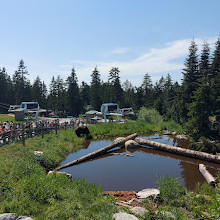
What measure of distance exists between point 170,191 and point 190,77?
25760 mm

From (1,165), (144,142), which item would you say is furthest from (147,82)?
(1,165)

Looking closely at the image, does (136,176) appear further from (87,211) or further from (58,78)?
(58,78)

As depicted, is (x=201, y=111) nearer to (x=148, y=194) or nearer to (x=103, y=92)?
(x=148, y=194)

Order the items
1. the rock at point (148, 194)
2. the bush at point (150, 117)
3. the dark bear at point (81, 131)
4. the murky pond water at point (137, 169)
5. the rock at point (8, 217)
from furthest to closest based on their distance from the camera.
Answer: the bush at point (150, 117) → the dark bear at point (81, 131) → the murky pond water at point (137, 169) → the rock at point (148, 194) → the rock at point (8, 217)

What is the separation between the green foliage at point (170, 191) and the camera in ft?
23.5

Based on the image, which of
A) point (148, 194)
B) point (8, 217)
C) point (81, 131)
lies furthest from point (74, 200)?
point (81, 131)

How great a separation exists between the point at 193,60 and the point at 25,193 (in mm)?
30677

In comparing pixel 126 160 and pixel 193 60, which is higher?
pixel 193 60

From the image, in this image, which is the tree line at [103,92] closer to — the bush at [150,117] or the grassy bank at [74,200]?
the bush at [150,117]

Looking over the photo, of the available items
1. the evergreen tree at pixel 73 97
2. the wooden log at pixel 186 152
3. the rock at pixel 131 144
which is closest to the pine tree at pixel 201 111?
the wooden log at pixel 186 152

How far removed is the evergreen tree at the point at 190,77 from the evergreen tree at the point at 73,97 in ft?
140

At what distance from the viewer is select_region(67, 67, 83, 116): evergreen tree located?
64812 mm

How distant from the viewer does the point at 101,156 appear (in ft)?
53.6

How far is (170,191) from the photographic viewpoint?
7465 millimetres
